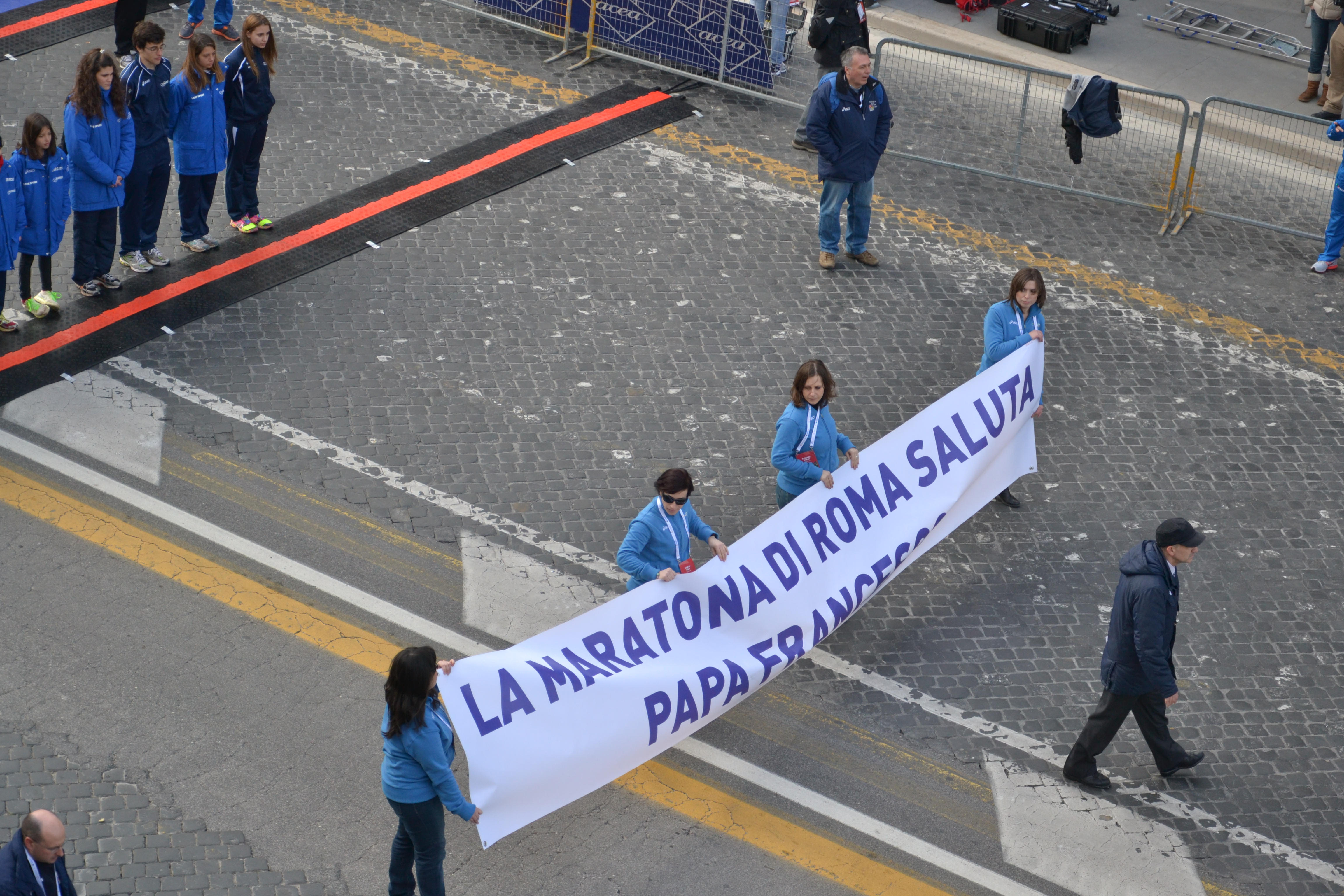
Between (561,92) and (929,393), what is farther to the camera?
(561,92)

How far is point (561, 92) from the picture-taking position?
14.1 meters

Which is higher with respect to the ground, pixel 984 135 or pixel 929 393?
pixel 984 135

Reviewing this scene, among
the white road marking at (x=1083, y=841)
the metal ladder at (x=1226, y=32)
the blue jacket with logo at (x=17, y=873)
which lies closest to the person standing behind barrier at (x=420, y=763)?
the blue jacket with logo at (x=17, y=873)

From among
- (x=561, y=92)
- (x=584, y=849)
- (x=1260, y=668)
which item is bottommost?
(x=584, y=849)

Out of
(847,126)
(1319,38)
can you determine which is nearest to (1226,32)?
(1319,38)

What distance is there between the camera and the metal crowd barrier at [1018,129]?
44.1ft

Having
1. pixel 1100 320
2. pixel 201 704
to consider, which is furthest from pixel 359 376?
pixel 1100 320

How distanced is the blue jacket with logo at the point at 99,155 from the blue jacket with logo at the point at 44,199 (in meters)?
0.09

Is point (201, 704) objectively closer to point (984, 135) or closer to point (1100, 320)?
point (1100, 320)

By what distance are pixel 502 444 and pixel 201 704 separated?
2809mm

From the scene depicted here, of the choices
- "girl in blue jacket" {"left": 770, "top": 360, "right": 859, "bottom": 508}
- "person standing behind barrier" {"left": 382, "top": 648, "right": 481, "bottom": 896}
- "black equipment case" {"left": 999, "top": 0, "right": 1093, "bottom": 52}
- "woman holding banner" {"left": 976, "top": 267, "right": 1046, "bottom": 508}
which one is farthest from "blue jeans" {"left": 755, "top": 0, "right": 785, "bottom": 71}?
"person standing behind barrier" {"left": 382, "top": 648, "right": 481, "bottom": 896}

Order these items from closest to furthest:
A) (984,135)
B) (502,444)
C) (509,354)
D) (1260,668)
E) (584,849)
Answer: (584,849) < (1260,668) < (502,444) < (509,354) < (984,135)

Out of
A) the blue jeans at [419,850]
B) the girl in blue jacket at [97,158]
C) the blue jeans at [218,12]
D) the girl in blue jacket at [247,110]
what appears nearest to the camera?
the blue jeans at [419,850]

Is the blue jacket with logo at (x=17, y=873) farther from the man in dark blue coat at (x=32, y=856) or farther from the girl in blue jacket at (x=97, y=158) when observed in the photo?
the girl in blue jacket at (x=97, y=158)
